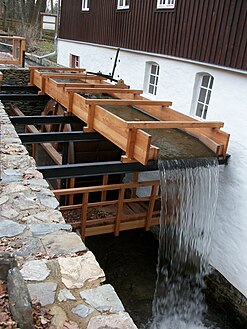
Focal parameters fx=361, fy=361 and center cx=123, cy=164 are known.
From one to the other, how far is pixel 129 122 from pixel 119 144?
54cm

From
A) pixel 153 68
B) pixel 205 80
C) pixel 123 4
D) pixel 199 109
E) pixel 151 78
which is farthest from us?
pixel 123 4

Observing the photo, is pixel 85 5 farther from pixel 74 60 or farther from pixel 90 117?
pixel 90 117

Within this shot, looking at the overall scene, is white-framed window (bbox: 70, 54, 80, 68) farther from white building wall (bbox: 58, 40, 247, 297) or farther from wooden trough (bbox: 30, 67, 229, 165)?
white building wall (bbox: 58, 40, 247, 297)

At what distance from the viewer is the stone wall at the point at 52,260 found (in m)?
2.04

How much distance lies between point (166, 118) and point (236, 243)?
110 inches

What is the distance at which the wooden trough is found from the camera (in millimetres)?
5598

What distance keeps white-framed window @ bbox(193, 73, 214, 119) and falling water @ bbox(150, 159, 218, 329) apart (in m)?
1.95

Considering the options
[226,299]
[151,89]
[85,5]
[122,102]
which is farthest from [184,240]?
[85,5]

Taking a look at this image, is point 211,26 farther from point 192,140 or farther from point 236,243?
point 236,243

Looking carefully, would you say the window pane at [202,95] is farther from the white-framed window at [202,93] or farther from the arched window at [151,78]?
the arched window at [151,78]

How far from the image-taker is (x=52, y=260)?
8.05 ft

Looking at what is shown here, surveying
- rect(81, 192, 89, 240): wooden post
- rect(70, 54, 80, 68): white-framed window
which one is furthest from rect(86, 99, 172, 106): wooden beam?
rect(70, 54, 80, 68): white-framed window

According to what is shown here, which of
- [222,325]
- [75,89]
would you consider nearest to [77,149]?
[75,89]

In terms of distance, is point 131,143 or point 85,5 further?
point 85,5
